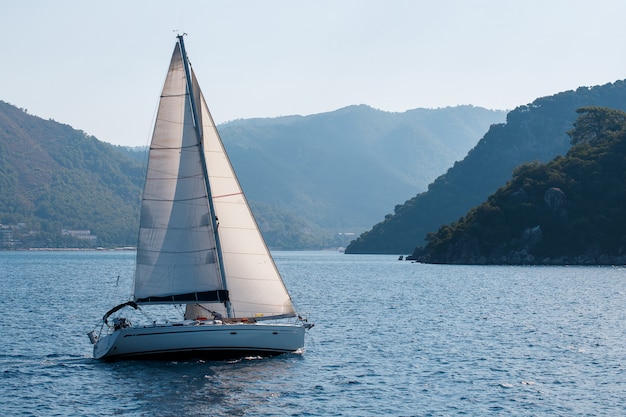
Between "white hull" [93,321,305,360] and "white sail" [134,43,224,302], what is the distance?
2.12m

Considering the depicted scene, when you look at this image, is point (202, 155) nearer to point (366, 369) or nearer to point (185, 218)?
point (185, 218)

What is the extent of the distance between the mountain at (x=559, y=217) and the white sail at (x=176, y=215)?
466ft

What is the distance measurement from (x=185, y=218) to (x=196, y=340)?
20.1 ft

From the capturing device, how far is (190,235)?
151ft

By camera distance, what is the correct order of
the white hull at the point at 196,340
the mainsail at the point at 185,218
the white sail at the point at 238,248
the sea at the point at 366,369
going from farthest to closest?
the white sail at the point at 238,248 < the mainsail at the point at 185,218 < the white hull at the point at 196,340 < the sea at the point at 366,369

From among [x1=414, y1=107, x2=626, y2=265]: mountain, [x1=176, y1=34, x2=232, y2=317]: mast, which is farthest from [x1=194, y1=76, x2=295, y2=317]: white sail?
[x1=414, y1=107, x2=626, y2=265]: mountain

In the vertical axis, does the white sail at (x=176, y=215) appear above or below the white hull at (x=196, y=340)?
above

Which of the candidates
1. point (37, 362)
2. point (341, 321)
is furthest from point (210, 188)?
point (341, 321)

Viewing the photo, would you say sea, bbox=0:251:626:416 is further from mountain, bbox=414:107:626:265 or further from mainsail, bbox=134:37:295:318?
mountain, bbox=414:107:626:265

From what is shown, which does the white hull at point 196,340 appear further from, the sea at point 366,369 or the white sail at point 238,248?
the white sail at point 238,248

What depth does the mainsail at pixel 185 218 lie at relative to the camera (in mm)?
45781

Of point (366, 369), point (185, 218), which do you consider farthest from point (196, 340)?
point (366, 369)

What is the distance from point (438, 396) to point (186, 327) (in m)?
12.0

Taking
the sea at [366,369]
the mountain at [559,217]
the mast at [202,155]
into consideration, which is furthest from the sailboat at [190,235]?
the mountain at [559,217]
